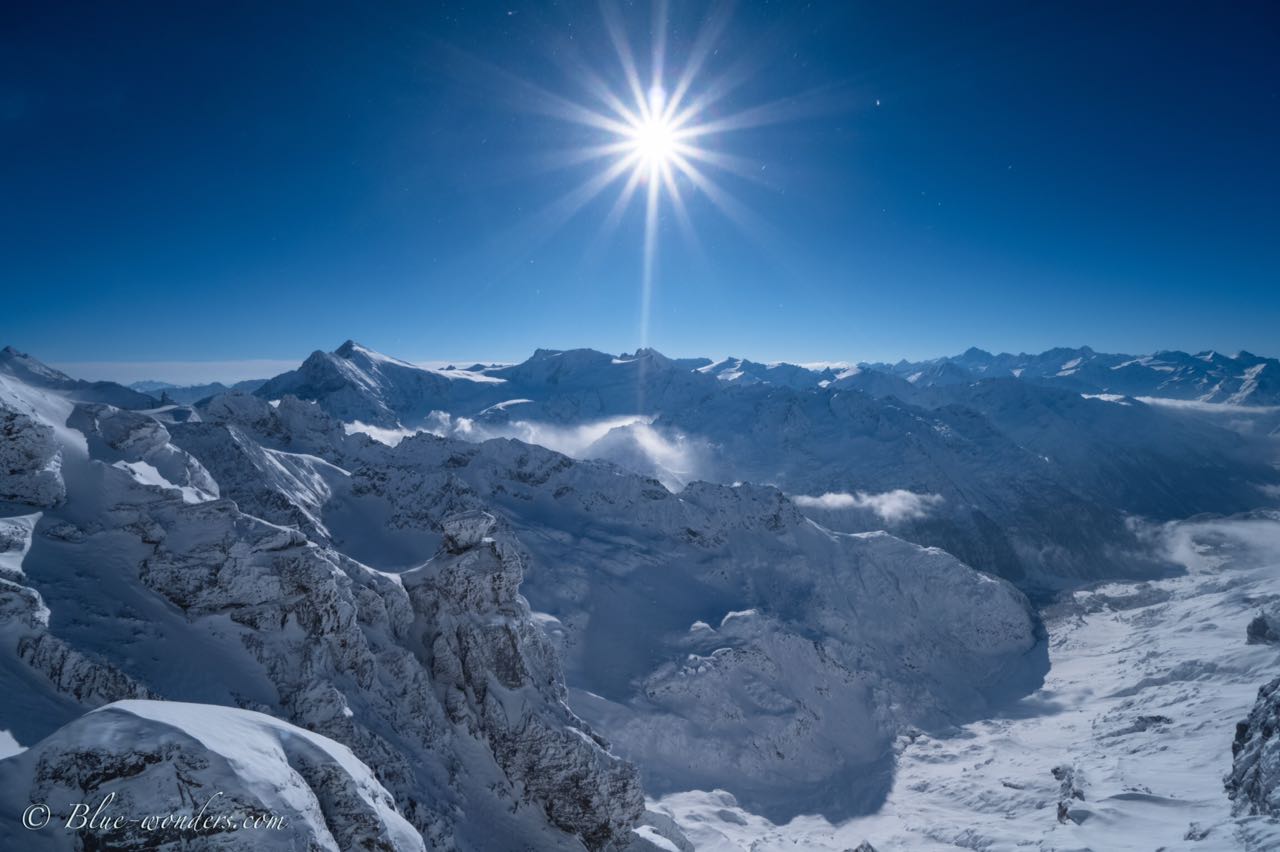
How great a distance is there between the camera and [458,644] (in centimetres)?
4266

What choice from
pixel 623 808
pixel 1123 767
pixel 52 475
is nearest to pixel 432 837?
pixel 623 808

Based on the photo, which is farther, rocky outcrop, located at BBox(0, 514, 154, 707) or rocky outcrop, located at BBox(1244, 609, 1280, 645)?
rocky outcrop, located at BBox(1244, 609, 1280, 645)

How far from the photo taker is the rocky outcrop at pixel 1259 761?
128ft

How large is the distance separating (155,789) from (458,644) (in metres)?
28.1

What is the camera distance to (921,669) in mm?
97062

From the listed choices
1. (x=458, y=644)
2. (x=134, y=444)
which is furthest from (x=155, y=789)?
(x=134, y=444)

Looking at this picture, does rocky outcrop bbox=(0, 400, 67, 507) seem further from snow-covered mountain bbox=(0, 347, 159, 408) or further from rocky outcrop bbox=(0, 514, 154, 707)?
snow-covered mountain bbox=(0, 347, 159, 408)

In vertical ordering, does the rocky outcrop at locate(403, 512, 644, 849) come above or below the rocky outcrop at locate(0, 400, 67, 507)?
below

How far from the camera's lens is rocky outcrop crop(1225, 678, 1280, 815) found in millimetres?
39094

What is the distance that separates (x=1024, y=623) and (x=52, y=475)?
13874cm

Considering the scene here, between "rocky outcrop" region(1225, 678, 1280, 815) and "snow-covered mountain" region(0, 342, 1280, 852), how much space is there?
1.45 ft

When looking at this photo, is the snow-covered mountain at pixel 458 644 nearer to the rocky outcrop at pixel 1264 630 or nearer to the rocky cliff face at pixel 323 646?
the rocky cliff face at pixel 323 646

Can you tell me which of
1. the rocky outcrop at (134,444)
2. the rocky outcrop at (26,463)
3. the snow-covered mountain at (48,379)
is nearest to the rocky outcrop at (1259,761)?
the rocky outcrop at (134,444)

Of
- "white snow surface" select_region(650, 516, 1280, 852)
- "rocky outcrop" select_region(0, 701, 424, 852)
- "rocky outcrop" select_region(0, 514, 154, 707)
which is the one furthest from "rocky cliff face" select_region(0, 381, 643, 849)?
"white snow surface" select_region(650, 516, 1280, 852)
